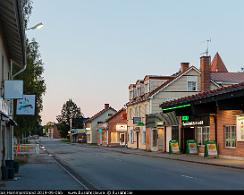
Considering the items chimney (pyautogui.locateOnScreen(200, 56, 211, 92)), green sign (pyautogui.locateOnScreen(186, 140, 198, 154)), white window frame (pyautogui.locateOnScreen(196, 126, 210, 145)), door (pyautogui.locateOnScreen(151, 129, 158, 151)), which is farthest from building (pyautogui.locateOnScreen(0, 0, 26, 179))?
door (pyautogui.locateOnScreen(151, 129, 158, 151))

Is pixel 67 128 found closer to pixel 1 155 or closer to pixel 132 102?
pixel 132 102

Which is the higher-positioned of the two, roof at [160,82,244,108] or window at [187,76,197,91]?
window at [187,76,197,91]

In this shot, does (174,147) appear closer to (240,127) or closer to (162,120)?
(162,120)

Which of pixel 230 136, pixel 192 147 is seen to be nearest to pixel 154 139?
pixel 192 147

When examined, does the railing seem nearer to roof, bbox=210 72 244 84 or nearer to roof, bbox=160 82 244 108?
roof, bbox=160 82 244 108

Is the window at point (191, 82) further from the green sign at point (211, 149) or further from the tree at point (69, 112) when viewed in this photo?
the tree at point (69, 112)

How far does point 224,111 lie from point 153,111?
21.2 meters

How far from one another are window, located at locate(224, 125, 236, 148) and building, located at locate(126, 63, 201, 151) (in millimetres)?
13245

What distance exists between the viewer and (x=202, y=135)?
41.2m

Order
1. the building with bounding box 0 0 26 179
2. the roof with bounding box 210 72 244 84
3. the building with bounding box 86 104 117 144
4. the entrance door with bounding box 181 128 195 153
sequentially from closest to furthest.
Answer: the building with bounding box 0 0 26 179, the entrance door with bounding box 181 128 195 153, the roof with bounding box 210 72 244 84, the building with bounding box 86 104 117 144

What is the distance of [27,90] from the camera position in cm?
2997

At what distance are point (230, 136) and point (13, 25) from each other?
79.0 feet

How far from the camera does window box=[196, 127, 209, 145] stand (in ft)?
132

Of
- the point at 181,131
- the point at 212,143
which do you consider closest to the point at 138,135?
the point at 181,131
